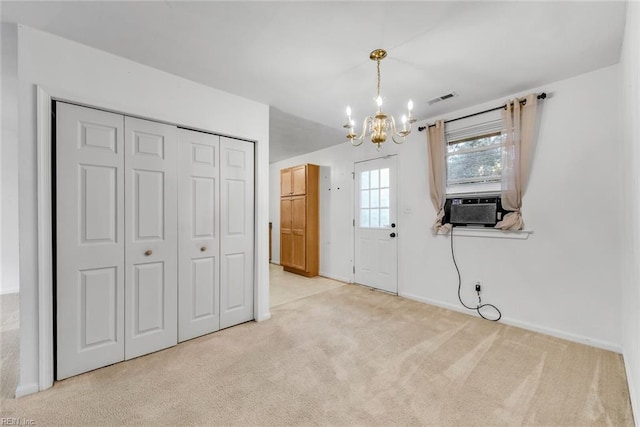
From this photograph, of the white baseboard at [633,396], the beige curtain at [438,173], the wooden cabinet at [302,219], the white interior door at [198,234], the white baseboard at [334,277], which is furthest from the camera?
the wooden cabinet at [302,219]

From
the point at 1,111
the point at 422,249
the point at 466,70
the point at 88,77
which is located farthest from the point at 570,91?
the point at 1,111

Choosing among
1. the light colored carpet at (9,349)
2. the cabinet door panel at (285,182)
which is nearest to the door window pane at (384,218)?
the cabinet door panel at (285,182)

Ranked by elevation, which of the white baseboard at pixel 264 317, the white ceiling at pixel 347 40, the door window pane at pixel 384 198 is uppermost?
the white ceiling at pixel 347 40

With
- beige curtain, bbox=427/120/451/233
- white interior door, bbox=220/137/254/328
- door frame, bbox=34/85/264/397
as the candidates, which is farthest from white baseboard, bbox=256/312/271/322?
beige curtain, bbox=427/120/451/233

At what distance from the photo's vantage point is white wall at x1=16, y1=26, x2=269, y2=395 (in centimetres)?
177

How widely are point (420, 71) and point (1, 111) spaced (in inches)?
185

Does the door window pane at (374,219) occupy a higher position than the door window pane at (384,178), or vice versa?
the door window pane at (384,178)

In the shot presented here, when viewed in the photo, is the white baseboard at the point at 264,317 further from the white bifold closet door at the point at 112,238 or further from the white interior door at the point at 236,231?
the white bifold closet door at the point at 112,238

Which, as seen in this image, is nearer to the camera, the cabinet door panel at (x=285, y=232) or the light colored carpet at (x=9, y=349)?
the light colored carpet at (x=9, y=349)

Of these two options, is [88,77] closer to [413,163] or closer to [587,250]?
[413,163]

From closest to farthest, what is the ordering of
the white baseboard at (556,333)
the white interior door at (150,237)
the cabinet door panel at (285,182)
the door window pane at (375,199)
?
1. the white interior door at (150,237)
2. the white baseboard at (556,333)
3. the door window pane at (375,199)
4. the cabinet door panel at (285,182)

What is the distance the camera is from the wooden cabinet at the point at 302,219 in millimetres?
5004

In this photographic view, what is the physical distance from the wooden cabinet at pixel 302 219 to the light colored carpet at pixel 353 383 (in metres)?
2.31

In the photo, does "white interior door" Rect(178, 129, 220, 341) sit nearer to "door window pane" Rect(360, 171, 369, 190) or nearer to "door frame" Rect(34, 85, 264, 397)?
"door frame" Rect(34, 85, 264, 397)
